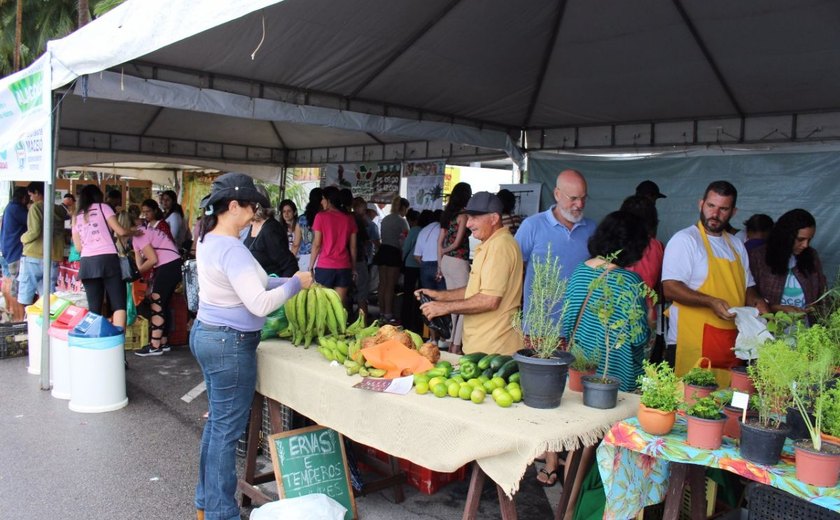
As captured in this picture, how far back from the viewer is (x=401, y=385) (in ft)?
9.02

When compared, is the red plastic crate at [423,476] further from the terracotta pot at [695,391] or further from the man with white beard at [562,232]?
the terracotta pot at [695,391]

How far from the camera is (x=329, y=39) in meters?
5.62

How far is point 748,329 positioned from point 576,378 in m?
1.02

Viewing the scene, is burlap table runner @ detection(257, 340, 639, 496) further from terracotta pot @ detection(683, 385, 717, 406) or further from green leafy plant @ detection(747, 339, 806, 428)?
green leafy plant @ detection(747, 339, 806, 428)

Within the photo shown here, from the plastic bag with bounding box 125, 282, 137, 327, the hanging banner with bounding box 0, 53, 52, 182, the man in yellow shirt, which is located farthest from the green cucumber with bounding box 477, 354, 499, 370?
the plastic bag with bounding box 125, 282, 137, 327

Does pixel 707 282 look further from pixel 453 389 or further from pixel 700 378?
pixel 453 389

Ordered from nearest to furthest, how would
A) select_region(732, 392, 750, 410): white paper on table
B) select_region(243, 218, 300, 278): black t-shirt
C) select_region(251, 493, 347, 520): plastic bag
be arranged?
1. select_region(732, 392, 750, 410): white paper on table
2. select_region(251, 493, 347, 520): plastic bag
3. select_region(243, 218, 300, 278): black t-shirt

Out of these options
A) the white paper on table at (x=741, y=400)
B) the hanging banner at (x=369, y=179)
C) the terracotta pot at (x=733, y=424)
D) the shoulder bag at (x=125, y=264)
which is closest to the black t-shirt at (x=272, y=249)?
the shoulder bag at (x=125, y=264)

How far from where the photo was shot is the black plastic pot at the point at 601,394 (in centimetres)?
251

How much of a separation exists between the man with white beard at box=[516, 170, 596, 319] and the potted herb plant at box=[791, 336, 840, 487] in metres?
1.87

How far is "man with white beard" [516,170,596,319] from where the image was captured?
12.7 ft

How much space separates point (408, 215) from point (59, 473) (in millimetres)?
6004

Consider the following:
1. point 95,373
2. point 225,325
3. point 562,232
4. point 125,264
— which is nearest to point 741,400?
point 562,232

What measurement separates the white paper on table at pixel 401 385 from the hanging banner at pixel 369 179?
7753 millimetres
